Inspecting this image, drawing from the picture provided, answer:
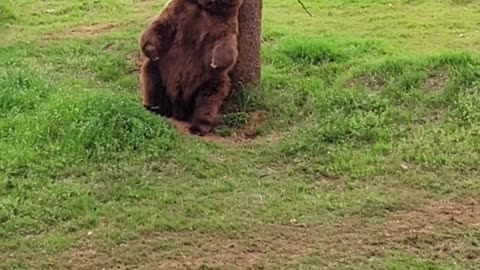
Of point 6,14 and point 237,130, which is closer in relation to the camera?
point 237,130

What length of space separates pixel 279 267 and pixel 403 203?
45.3 inches

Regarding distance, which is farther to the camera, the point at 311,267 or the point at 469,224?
the point at 469,224

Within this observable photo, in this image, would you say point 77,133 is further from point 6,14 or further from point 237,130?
point 6,14

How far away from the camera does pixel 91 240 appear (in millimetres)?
4852

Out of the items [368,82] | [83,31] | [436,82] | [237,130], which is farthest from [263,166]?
[83,31]

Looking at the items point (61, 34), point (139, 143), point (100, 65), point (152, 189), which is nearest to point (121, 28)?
point (61, 34)

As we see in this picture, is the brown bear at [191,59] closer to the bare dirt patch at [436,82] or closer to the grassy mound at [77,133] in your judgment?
the grassy mound at [77,133]

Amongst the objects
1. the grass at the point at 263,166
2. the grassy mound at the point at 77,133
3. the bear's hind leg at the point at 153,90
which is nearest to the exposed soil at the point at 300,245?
the grass at the point at 263,166

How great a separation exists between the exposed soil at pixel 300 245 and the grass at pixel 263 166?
1cm

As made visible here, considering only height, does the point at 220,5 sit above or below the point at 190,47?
above

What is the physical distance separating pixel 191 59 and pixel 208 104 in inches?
15.8

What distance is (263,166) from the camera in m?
6.05

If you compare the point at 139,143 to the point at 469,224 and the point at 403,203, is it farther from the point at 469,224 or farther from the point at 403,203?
the point at 469,224

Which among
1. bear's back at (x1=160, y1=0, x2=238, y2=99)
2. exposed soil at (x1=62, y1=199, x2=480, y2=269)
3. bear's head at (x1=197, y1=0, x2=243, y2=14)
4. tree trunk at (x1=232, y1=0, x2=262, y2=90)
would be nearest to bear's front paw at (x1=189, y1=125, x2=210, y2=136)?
bear's back at (x1=160, y1=0, x2=238, y2=99)
